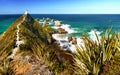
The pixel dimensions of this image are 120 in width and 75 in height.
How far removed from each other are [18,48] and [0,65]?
16.6ft

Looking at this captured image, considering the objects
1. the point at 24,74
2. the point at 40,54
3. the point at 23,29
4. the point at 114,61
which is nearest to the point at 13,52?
the point at 40,54

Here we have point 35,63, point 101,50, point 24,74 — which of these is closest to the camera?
point 101,50

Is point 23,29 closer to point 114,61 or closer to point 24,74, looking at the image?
point 24,74

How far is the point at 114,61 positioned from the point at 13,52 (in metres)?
9.88

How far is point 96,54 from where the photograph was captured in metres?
9.34

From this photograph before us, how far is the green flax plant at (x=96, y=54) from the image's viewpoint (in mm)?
9000

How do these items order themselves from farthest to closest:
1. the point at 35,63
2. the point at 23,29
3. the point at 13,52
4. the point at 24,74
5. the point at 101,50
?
1. the point at 23,29
2. the point at 13,52
3. the point at 35,63
4. the point at 24,74
5. the point at 101,50

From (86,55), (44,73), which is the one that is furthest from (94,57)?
(44,73)

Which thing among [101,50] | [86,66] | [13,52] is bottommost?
[13,52]

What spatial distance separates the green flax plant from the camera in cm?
900

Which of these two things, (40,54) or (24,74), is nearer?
(24,74)

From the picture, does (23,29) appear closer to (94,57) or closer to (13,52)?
(13,52)

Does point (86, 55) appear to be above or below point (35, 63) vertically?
above

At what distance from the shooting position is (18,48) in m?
17.4
